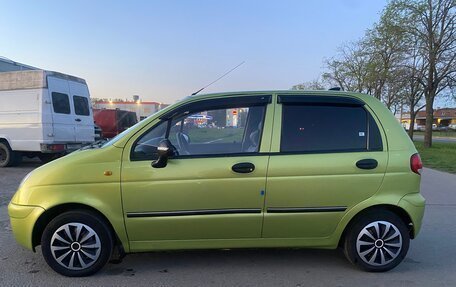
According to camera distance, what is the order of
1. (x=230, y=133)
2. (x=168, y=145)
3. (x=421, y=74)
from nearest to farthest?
(x=168, y=145) < (x=230, y=133) < (x=421, y=74)

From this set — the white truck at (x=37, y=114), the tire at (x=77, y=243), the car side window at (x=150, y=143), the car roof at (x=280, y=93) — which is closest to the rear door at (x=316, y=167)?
the car roof at (x=280, y=93)

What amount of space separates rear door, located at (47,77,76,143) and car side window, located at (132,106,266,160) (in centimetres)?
814

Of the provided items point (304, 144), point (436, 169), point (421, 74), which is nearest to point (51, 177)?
point (304, 144)

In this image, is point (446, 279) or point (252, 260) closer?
point (446, 279)

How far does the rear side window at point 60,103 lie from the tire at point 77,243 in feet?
26.2

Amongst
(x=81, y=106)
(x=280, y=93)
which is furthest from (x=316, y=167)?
(x=81, y=106)

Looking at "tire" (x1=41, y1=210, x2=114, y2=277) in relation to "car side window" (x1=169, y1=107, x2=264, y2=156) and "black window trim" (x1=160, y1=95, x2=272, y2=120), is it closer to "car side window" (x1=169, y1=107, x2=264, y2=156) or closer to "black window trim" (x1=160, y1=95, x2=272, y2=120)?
"car side window" (x1=169, y1=107, x2=264, y2=156)

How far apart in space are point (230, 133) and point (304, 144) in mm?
766

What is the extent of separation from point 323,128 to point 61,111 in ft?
30.3

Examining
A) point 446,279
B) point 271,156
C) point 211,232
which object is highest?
point 271,156

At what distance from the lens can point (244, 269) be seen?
410cm

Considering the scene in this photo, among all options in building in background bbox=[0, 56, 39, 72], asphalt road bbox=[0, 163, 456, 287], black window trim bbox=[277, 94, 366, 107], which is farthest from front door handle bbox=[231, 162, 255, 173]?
building in background bbox=[0, 56, 39, 72]

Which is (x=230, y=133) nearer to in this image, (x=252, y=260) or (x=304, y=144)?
(x=304, y=144)

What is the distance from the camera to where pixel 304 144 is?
3.97 meters
